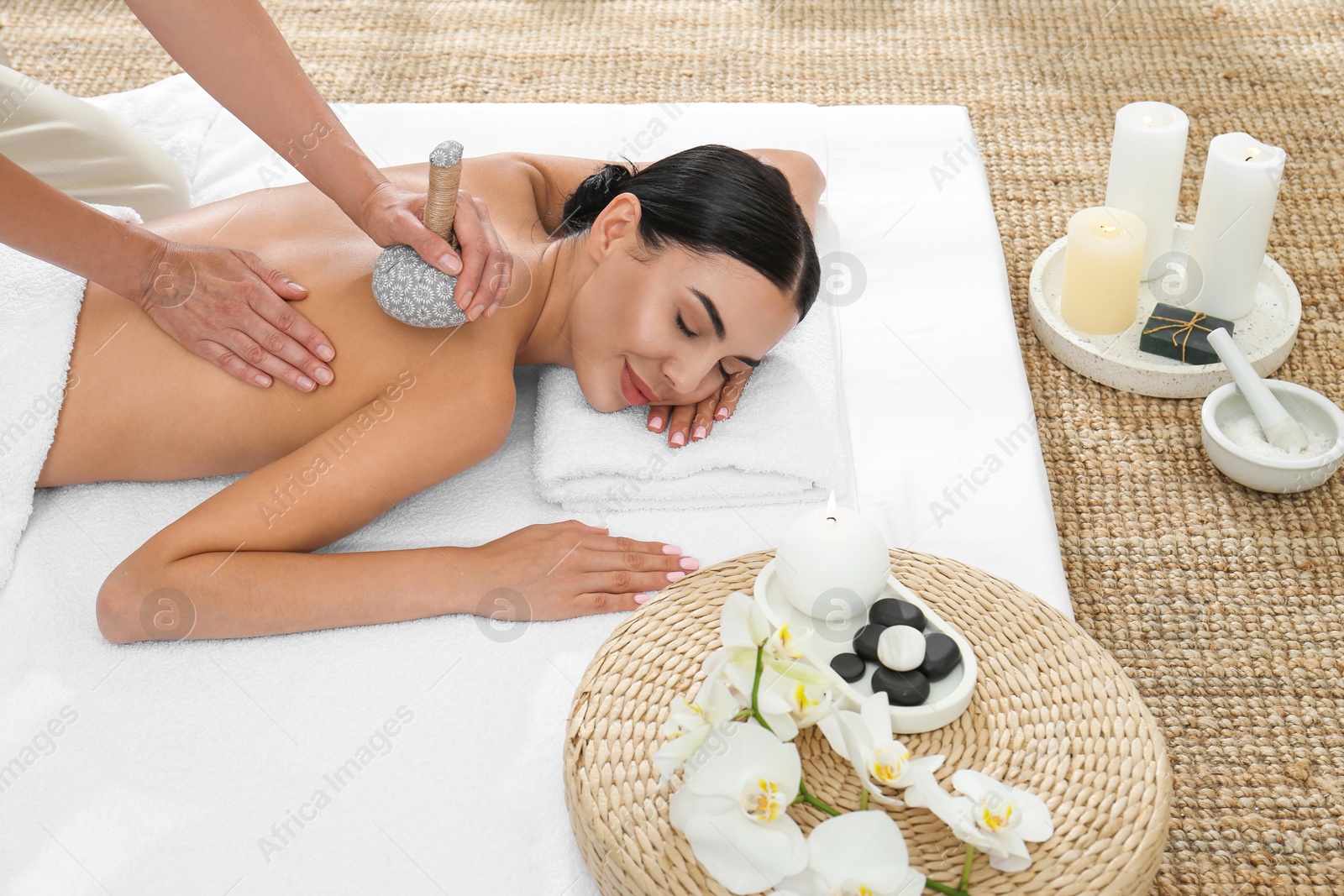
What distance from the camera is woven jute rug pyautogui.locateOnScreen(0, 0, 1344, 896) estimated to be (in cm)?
123

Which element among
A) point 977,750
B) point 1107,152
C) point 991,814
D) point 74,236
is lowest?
point 1107,152

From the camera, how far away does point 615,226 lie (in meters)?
1.33

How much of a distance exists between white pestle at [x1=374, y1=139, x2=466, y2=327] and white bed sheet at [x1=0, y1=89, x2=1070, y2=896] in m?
0.25

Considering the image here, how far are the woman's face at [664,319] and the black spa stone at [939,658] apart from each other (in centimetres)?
44

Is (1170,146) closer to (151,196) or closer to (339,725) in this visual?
(339,725)

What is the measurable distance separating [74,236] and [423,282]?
37 cm

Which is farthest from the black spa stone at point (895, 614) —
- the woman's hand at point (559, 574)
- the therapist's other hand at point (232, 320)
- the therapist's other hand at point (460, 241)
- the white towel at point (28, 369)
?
the white towel at point (28, 369)

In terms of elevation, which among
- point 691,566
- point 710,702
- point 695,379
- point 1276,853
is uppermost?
point 710,702

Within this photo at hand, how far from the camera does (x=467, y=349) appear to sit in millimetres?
1244

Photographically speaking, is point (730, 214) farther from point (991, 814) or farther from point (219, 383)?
point (991, 814)

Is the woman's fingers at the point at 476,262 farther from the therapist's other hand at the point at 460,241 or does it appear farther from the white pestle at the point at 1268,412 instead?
the white pestle at the point at 1268,412

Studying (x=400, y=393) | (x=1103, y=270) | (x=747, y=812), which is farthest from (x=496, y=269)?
(x=1103, y=270)

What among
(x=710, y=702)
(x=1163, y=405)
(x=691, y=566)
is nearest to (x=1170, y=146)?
(x=1163, y=405)

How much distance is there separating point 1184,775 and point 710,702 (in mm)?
718
